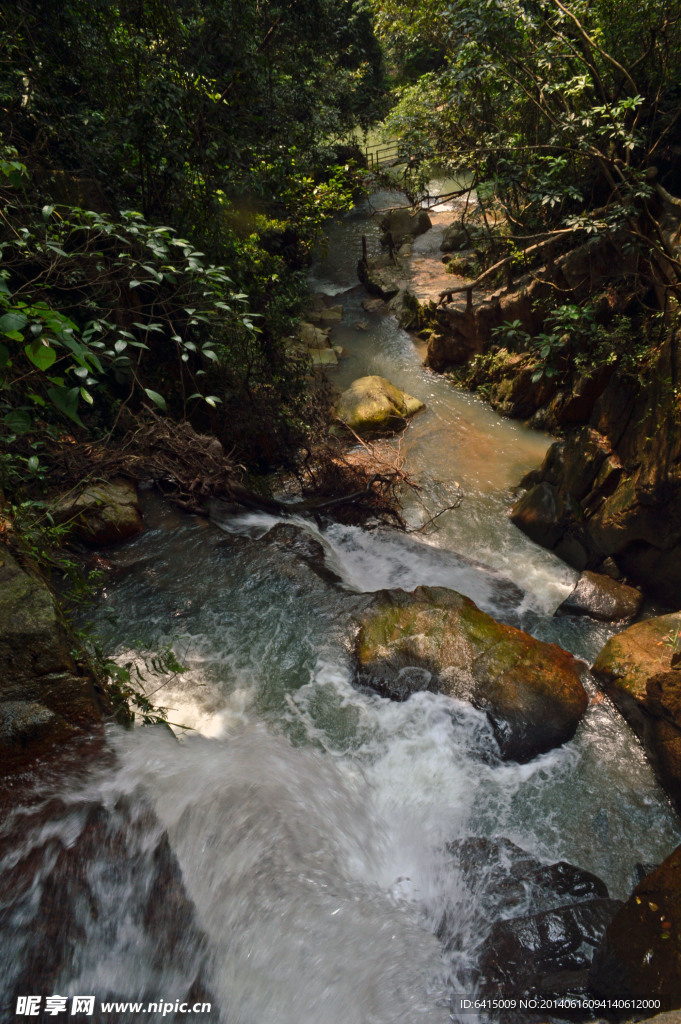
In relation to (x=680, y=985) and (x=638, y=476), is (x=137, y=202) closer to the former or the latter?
(x=638, y=476)

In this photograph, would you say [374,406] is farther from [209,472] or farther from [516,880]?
[516,880]

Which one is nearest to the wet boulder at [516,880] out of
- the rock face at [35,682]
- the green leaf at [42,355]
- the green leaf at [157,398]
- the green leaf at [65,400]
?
the rock face at [35,682]

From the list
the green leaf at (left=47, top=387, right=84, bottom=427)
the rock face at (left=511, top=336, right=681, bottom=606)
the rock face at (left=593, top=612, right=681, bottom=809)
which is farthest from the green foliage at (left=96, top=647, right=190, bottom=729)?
the rock face at (left=511, top=336, right=681, bottom=606)

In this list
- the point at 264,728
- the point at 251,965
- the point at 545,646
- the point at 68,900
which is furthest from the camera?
the point at 545,646

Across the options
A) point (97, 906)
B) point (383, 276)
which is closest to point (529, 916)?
point (97, 906)

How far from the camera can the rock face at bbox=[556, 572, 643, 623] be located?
5516 millimetres

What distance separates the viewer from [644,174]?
19.4 ft

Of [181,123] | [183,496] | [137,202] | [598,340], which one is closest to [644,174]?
[598,340]

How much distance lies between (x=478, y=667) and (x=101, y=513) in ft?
12.8

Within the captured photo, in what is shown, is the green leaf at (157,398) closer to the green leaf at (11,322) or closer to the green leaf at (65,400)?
the green leaf at (65,400)

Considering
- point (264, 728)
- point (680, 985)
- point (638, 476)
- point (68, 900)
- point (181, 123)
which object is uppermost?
point (181, 123)

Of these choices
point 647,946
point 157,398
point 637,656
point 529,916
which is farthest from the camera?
point 637,656

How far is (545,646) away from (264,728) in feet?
8.73

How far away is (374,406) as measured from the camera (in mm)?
8789
